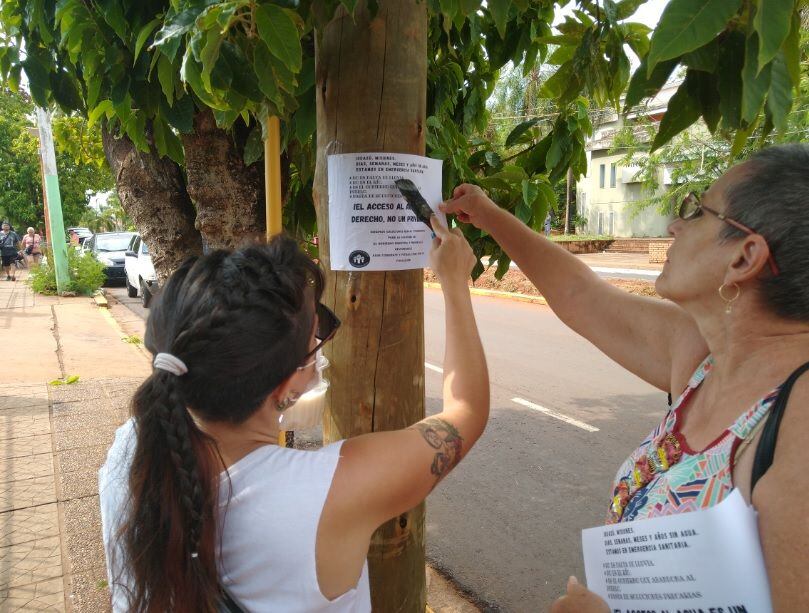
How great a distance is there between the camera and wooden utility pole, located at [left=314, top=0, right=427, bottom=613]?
160 cm

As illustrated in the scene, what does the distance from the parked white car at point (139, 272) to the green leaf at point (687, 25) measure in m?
12.4

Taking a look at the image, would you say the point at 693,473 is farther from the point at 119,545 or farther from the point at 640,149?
the point at 640,149

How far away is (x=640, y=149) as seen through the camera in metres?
17.3

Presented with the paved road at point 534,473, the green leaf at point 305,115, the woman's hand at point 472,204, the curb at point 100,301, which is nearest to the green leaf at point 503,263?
the woman's hand at point 472,204

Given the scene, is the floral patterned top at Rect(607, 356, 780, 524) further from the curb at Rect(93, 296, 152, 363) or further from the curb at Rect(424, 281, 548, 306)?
the curb at Rect(424, 281, 548, 306)

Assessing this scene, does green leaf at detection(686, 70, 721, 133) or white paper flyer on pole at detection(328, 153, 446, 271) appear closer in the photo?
green leaf at detection(686, 70, 721, 133)

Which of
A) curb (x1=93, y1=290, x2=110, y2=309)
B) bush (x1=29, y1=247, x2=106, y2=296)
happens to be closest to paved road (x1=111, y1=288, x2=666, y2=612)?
curb (x1=93, y1=290, x2=110, y2=309)

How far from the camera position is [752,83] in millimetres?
1016

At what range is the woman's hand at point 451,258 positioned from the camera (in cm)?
155

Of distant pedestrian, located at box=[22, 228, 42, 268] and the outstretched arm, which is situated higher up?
the outstretched arm

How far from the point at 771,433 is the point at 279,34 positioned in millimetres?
1214

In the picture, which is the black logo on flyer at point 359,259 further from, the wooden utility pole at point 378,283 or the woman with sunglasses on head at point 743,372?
the woman with sunglasses on head at point 743,372

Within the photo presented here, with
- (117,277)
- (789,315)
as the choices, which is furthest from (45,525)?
(117,277)

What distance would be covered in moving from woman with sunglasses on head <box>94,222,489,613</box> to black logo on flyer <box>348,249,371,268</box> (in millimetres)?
318
